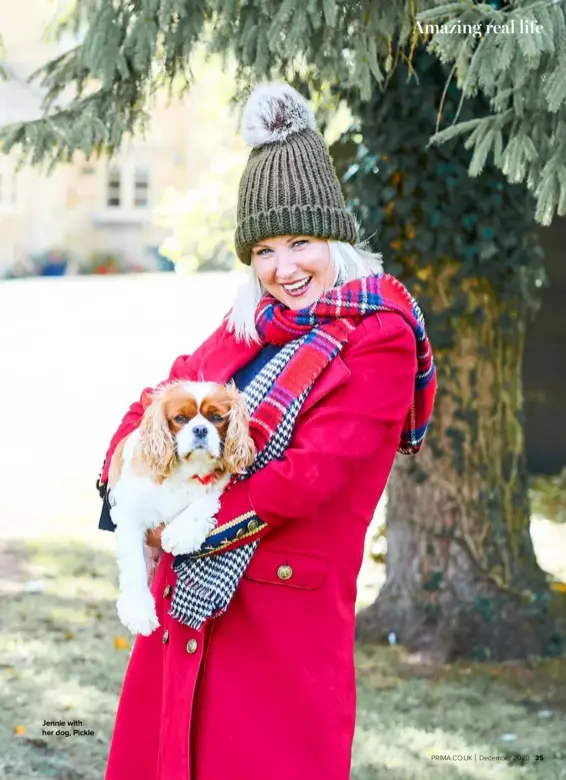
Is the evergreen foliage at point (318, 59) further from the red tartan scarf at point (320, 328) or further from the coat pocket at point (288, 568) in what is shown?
the coat pocket at point (288, 568)

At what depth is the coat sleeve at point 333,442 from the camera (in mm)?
2352

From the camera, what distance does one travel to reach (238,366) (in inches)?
106

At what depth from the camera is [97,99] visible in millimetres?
4840

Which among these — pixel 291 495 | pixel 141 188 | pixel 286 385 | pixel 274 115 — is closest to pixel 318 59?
pixel 274 115

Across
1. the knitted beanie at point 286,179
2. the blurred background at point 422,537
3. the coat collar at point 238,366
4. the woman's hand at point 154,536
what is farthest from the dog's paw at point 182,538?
the blurred background at point 422,537

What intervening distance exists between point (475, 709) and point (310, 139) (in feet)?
11.2

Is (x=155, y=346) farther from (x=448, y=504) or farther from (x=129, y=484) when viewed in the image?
(x=129, y=484)

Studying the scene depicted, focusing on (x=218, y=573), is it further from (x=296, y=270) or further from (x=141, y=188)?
(x=141, y=188)

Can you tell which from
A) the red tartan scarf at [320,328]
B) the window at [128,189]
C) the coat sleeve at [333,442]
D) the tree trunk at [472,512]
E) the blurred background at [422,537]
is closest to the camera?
the coat sleeve at [333,442]

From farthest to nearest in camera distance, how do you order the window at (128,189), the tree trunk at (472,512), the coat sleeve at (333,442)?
the window at (128,189)
the tree trunk at (472,512)
the coat sleeve at (333,442)

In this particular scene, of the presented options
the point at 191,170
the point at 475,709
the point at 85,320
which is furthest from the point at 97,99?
the point at 191,170

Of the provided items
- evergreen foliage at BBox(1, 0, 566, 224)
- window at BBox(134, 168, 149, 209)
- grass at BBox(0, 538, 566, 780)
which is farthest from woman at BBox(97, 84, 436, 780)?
window at BBox(134, 168, 149, 209)

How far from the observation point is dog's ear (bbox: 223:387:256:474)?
2395 mm

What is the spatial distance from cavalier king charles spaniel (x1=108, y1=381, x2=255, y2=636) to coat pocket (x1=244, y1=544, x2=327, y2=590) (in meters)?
0.18
